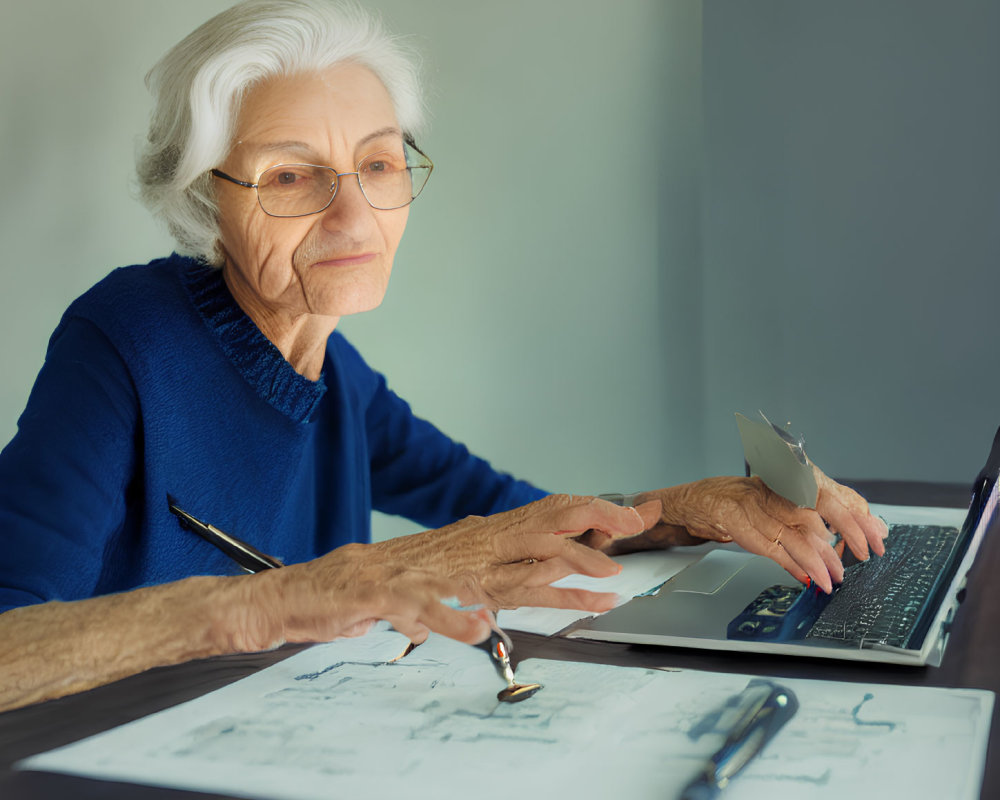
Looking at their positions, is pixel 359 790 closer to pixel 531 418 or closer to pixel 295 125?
pixel 295 125

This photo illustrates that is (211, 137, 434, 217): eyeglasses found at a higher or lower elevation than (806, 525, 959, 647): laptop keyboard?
higher

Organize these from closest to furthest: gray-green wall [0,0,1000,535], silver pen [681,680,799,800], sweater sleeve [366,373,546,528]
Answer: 1. silver pen [681,680,799,800]
2. sweater sleeve [366,373,546,528]
3. gray-green wall [0,0,1000,535]

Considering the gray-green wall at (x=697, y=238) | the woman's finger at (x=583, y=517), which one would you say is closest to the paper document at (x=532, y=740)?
the woman's finger at (x=583, y=517)

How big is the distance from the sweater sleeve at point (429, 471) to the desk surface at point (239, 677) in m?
0.68

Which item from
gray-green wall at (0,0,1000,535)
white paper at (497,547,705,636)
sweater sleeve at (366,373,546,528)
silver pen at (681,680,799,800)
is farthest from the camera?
gray-green wall at (0,0,1000,535)

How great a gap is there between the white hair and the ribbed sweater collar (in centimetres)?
5

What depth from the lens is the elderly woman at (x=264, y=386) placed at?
971mm

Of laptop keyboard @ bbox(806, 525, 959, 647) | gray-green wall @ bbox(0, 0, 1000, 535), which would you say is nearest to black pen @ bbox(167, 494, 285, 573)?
laptop keyboard @ bbox(806, 525, 959, 647)

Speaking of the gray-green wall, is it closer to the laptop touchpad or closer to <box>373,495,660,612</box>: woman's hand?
the laptop touchpad

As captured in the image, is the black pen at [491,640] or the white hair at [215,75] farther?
the white hair at [215,75]

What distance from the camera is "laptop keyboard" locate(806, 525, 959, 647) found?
80cm

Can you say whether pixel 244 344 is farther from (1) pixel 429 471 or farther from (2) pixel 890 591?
(2) pixel 890 591

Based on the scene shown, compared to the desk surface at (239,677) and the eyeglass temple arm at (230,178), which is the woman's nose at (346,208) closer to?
the eyeglass temple arm at (230,178)

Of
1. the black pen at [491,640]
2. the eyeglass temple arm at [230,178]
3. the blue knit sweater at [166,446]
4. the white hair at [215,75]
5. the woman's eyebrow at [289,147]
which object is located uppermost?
the white hair at [215,75]
